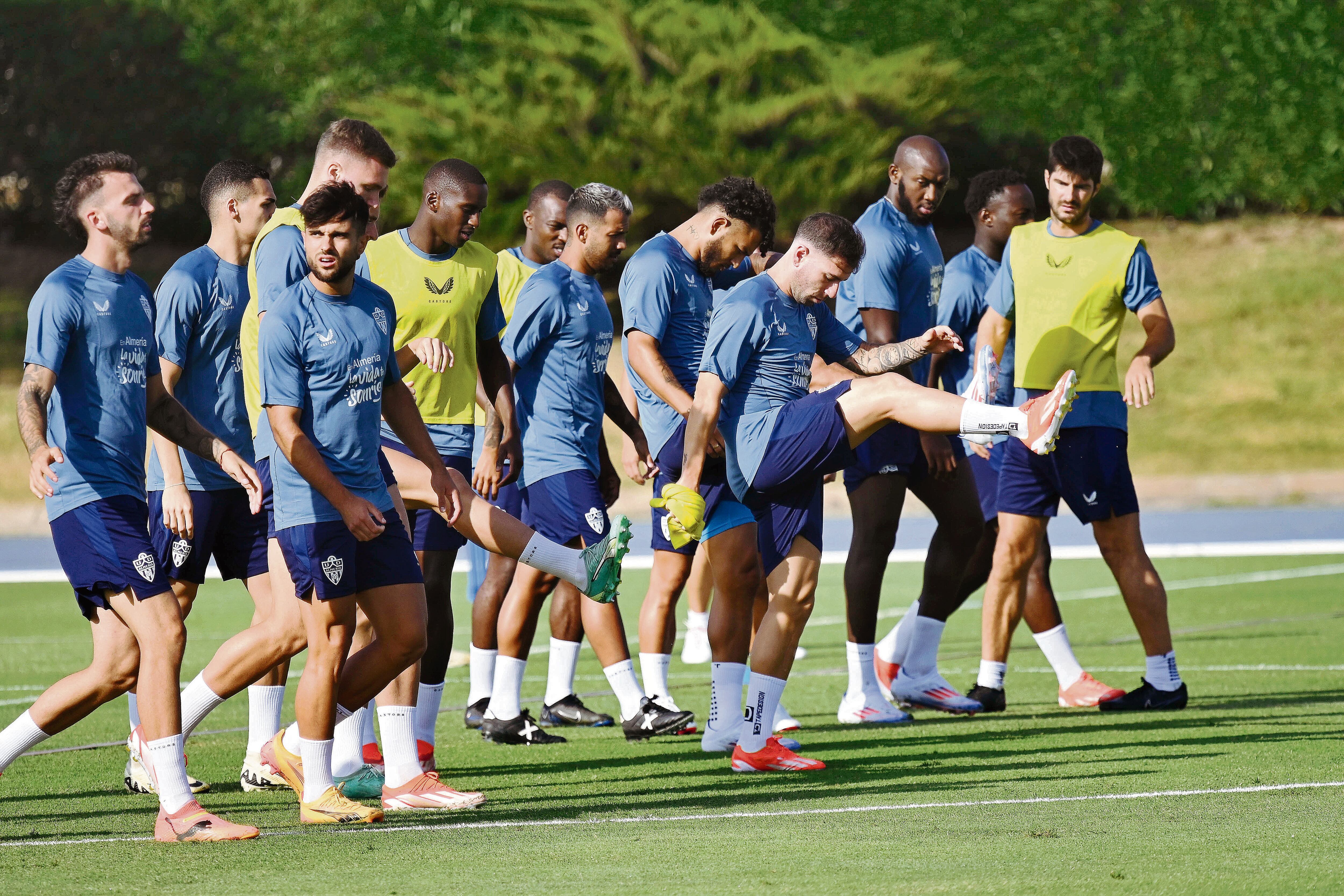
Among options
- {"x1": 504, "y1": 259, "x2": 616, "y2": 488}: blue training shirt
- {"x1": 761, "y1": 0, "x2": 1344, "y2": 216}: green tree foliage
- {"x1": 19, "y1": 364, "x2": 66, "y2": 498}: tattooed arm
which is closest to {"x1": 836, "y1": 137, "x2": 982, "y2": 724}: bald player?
{"x1": 504, "y1": 259, "x2": 616, "y2": 488}: blue training shirt

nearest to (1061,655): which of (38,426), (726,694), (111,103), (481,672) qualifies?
(726,694)

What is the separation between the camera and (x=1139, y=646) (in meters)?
11.0

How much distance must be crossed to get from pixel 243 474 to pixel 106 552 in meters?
0.63

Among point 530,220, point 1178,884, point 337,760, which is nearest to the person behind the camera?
point 1178,884

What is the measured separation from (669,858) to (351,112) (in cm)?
2847

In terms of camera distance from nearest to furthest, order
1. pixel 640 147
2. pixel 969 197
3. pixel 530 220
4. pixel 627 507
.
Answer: pixel 530 220 → pixel 969 197 → pixel 627 507 → pixel 640 147

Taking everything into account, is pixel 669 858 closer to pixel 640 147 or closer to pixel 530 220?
pixel 530 220

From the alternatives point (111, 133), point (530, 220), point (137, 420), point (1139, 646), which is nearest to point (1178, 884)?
point (137, 420)

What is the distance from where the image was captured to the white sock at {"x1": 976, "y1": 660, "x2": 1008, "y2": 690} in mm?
8547

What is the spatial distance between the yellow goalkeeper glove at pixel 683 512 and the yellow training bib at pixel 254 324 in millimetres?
1528

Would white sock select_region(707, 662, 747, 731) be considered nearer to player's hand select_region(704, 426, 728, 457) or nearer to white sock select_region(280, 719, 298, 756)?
player's hand select_region(704, 426, 728, 457)

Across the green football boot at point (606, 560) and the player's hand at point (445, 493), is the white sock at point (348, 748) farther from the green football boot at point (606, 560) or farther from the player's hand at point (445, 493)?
the green football boot at point (606, 560)

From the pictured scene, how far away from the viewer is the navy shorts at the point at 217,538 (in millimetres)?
6902

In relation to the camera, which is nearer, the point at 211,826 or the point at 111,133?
the point at 211,826
